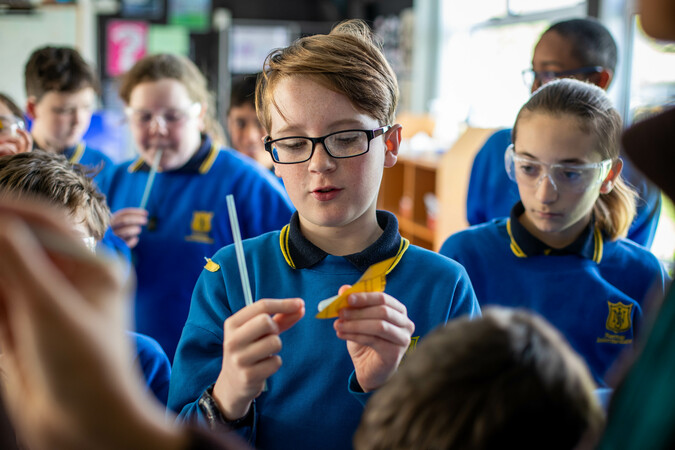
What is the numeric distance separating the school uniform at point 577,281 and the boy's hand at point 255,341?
0.91m

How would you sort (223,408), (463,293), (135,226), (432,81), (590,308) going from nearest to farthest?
(223,408), (463,293), (590,308), (135,226), (432,81)

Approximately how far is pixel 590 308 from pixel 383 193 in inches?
189

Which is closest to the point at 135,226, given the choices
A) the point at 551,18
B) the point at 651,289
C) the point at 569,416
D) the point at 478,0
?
the point at 651,289

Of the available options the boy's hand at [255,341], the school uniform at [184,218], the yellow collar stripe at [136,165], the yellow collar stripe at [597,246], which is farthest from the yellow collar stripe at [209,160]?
the boy's hand at [255,341]

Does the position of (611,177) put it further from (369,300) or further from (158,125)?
(158,125)

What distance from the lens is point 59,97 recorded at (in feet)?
9.02

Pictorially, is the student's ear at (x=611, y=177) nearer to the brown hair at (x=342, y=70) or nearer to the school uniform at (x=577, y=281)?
the school uniform at (x=577, y=281)

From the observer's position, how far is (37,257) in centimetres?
40

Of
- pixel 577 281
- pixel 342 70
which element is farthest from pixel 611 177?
pixel 342 70

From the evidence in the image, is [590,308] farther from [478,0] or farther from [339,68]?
[478,0]

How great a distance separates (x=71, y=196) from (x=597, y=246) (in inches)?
54.3

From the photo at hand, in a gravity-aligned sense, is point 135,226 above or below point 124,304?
below

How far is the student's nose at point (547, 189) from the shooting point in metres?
1.58

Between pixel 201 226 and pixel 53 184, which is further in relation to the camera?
pixel 201 226
